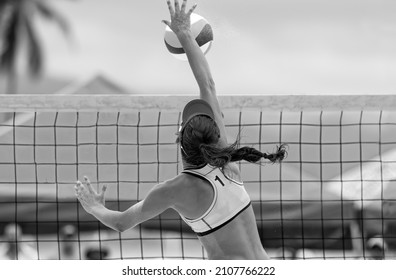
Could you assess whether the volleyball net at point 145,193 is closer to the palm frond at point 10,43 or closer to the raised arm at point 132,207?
the raised arm at point 132,207

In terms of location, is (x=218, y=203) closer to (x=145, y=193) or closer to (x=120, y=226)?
(x=120, y=226)

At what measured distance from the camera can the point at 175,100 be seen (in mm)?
6234

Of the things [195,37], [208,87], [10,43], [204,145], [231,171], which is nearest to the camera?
[204,145]

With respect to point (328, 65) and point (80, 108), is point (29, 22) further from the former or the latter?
point (80, 108)

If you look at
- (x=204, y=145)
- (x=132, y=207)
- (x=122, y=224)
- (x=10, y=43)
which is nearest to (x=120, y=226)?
(x=122, y=224)

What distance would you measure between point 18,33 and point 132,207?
4421cm

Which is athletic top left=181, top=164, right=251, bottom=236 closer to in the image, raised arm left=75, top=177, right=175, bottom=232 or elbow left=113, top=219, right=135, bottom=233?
raised arm left=75, top=177, right=175, bottom=232

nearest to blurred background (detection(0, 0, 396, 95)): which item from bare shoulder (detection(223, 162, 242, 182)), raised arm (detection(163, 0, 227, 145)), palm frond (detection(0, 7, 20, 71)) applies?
palm frond (detection(0, 7, 20, 71))

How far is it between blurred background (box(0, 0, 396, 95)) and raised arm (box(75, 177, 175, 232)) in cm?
4239

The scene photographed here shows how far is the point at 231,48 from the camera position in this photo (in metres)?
57.5

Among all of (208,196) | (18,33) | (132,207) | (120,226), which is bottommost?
(18,33)

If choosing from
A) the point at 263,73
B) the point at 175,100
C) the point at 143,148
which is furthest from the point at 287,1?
the point at 175,100

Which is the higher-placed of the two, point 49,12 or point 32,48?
point 49,12

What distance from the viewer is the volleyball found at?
558 cm
